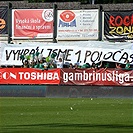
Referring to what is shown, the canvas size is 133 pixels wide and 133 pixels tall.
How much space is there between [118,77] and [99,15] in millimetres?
11316

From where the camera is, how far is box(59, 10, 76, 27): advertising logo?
172 feet

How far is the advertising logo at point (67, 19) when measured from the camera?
52.4 meters

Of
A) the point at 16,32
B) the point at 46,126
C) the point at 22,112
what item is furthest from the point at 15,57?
the point at 46,126

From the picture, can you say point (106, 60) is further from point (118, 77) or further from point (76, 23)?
point (118, 77)

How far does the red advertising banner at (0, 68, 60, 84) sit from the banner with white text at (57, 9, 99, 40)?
31.5 feet

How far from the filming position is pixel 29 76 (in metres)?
43.3

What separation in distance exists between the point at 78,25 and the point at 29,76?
32.9ft

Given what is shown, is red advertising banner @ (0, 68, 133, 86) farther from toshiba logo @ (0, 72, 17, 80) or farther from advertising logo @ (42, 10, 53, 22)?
advertising logo @ (42, 10, 53, 22)

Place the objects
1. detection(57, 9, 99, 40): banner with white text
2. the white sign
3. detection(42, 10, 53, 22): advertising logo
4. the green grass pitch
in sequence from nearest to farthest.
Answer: the green grass pitch < the white sign < detection(57, 9, 99, 40): banner with white text < detection(42, 10, 53, 22): advertising logo

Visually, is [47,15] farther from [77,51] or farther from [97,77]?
[97,77]

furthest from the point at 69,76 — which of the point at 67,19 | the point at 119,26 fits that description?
the point at 67,19

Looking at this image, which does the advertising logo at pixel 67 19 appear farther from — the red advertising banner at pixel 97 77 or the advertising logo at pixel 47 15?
the red advertising banner at pixel 97 77

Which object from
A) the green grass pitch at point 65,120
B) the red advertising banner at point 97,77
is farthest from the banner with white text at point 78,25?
the green grass pitch at point 65,120

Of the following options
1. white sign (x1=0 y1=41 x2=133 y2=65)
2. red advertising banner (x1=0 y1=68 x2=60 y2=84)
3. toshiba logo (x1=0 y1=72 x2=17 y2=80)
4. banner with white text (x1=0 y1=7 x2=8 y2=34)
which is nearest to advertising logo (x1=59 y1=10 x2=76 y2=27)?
white sign (x1=0 y1=41 x2=133 y2=65)
